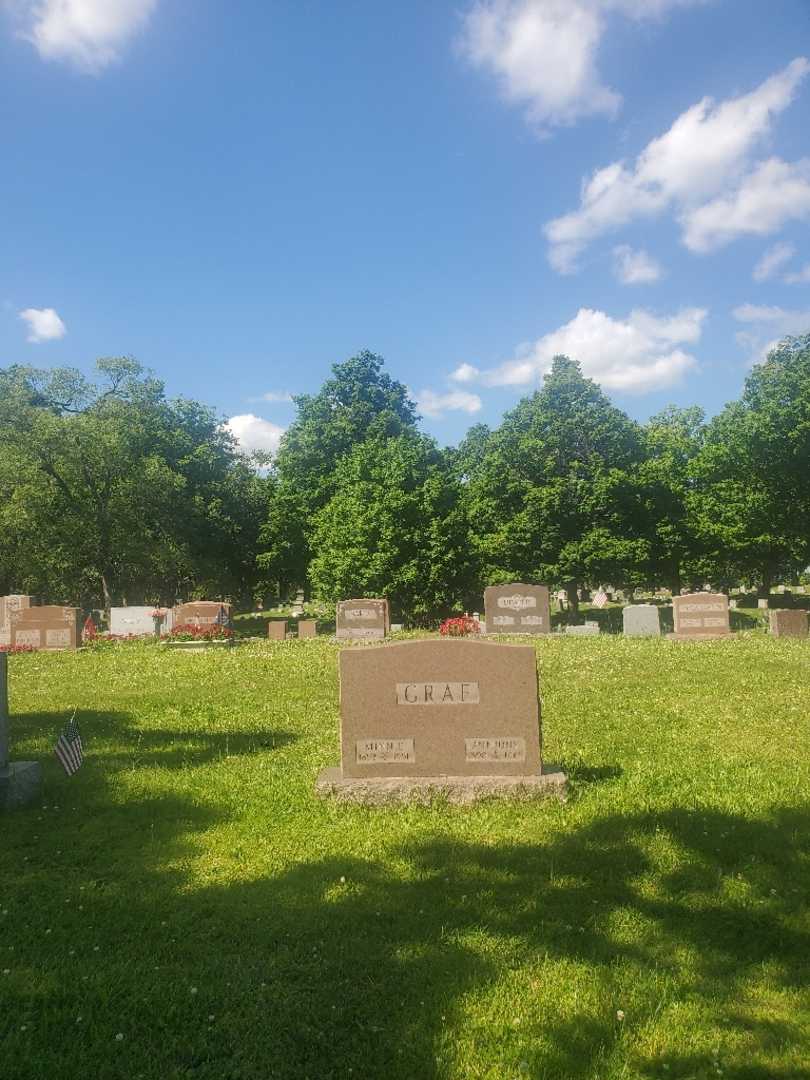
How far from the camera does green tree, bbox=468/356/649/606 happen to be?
113 ft

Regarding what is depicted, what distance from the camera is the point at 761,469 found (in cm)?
3403

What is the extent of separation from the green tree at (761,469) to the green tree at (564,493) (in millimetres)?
5127

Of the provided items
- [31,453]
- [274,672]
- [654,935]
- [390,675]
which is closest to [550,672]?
[274,672]

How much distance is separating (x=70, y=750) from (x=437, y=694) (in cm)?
400

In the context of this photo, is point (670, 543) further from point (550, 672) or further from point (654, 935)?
point (654, 935)

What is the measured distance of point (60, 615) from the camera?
23625 mm

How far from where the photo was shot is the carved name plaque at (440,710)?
707cm

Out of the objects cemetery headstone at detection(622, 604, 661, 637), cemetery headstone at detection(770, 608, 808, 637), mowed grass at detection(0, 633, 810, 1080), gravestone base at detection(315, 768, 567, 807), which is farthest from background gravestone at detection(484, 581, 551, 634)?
gravestone base at detection(315, 768, 567, 807)

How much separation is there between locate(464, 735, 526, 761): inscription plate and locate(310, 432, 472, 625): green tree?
82.0 feet

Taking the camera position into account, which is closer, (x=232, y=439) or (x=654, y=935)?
(x=654, y=935)

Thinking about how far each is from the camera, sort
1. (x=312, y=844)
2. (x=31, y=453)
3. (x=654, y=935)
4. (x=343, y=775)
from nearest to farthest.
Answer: (x=654, y=935), (x=312, y=844), (x=343, y=775), (x=31, y=453)

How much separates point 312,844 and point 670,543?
34783mm

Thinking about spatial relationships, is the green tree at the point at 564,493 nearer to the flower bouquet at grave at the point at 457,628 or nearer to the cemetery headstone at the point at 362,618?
the cemetery headstone at the point at 362,618

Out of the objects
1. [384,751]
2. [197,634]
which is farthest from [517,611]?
[384,751]
